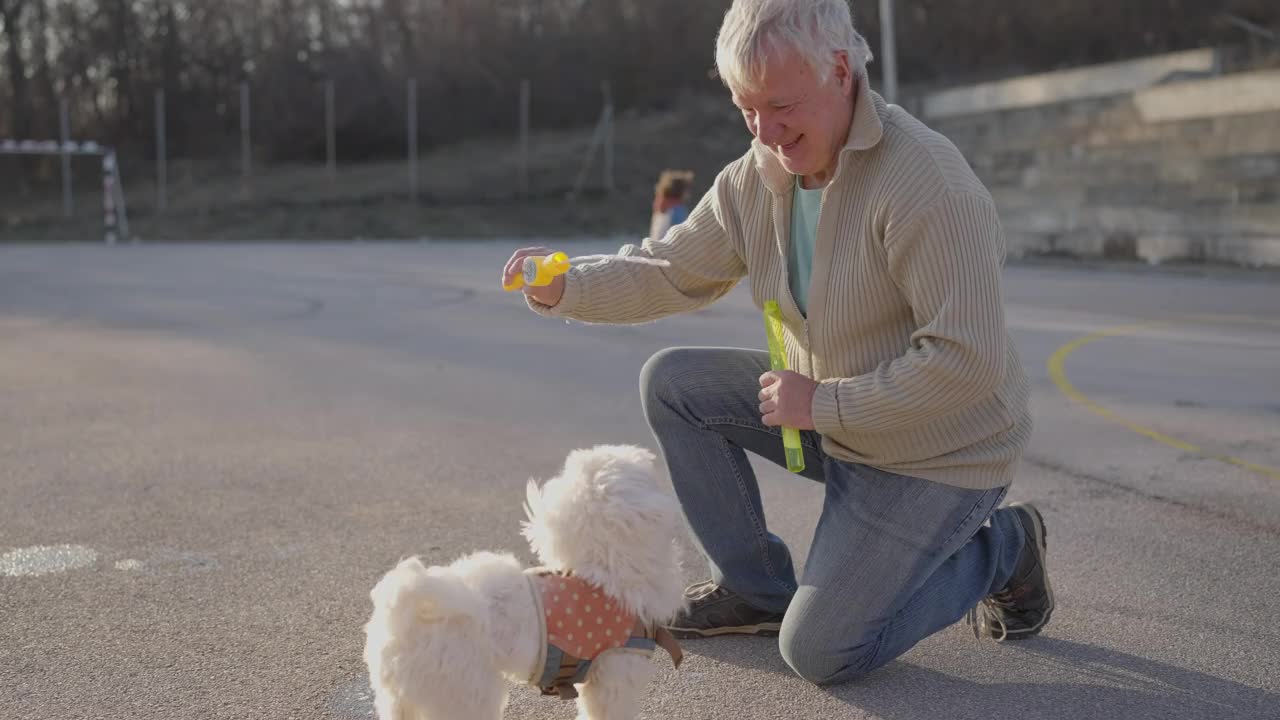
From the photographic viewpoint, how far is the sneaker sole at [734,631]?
132 inches

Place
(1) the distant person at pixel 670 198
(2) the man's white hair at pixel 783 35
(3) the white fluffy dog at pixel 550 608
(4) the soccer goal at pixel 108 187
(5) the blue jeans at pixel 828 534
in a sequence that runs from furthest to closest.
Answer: (4) the soccer goal at pixel 108 187 → (1) the distant person at pixel 670 198 → (5) the blue jeans at pixel 828 534 → (2) the man's white hair at pixel 783 35 → (3) the white fluffy dog at pixel 550 608

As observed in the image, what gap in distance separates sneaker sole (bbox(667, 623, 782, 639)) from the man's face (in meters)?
1.23

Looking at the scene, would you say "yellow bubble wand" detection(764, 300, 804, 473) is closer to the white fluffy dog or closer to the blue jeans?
the blue jeans

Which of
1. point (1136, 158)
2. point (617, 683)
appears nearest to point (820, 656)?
point (617, 683)

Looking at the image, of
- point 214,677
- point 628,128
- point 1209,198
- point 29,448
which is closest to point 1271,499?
point 214,677

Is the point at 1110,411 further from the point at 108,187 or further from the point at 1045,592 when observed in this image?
the point at 108,187

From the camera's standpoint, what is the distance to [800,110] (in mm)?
2797

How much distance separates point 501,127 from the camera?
32312 millimetres

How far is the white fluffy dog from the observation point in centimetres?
230

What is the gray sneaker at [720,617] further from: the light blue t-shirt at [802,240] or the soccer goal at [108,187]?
the soccer goal at [108,187]

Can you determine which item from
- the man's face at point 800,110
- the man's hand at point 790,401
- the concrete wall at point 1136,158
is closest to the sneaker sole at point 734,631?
the man's hand at point 790,401

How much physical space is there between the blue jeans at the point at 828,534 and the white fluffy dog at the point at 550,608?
48cm

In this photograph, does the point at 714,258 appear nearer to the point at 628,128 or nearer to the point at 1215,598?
the point at 1215,598

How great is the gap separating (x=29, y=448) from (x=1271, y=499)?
17.0 ft
